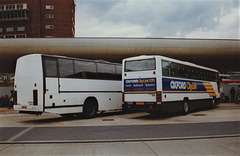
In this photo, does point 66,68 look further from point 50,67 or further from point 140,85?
point 140,85

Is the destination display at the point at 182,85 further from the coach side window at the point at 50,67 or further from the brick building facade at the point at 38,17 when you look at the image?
the brick building facade at the point at 38,17

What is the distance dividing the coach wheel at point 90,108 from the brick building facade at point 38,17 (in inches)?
2102

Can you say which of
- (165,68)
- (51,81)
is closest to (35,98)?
(51,81)

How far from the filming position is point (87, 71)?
13789 millimetres

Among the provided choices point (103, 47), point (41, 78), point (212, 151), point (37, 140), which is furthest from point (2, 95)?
point (212, 151)

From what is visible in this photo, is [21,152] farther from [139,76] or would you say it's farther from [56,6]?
Answer: [56,6]

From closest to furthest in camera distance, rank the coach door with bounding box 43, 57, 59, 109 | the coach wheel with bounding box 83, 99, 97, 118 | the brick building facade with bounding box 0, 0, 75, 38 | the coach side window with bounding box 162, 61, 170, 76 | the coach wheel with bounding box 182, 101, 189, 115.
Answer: the coach door with bounding box 43, 57, 59, 109
the coach side window with bounding box 162, 61, 170, 76
the coach wheel with bounding box 83, 99, 97, 118
the coach wheel with bounding box 182, 101, 189, 115
the brick building facade with bounding box 0, 0, 75, 38

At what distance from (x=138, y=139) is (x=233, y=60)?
2638 centimetres

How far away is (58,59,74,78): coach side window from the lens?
12.2 metres

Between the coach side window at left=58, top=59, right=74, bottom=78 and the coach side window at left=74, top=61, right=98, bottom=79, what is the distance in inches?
14.3

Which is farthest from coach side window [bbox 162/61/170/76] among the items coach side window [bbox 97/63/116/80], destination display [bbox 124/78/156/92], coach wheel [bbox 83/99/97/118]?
coach wheel [bbox 83/99/97/118]

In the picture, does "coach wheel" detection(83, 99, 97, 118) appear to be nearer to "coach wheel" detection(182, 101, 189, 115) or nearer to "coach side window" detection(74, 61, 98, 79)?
"coach side window" detection(74, 61, 98, 79)

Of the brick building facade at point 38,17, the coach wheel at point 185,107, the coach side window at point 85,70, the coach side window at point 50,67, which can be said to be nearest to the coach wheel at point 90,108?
the coach side window at point 85,70

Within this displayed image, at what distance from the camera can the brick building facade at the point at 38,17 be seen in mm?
63844
